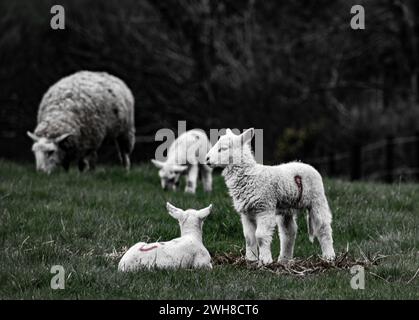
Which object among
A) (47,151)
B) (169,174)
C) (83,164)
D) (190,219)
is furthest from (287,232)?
(83,164)

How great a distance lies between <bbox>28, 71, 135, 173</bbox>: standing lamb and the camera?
12.7 metres

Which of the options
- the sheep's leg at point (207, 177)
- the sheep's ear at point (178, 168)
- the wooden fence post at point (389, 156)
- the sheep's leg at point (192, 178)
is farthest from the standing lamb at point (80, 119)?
the wooden fence post at point (389, 156)

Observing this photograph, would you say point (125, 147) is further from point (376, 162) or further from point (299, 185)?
point (376, 162)

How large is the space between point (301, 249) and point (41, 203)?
327cm

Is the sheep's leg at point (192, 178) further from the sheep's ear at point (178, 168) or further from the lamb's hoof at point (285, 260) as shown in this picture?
the lamb's hoof at point (285, 260)

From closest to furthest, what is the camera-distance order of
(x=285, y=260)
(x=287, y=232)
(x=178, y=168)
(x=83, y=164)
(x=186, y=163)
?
(x=285, y=260), (x=287, y=232), (x=178, y=168), (x=186, y=163), (x=83, y=164)

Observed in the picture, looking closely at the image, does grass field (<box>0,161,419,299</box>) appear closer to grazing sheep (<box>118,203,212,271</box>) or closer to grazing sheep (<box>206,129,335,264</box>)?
grazing sheep (<box>118,203,212,271</box>)

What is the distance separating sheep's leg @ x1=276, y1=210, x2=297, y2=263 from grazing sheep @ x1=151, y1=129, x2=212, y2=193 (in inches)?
164

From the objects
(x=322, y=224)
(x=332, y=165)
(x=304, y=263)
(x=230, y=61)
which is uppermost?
(x=230, y=61)

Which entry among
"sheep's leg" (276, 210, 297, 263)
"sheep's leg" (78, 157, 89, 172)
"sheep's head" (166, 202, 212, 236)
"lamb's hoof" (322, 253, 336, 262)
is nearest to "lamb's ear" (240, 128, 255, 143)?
"sheep's head" (166, 202, 212, 236)

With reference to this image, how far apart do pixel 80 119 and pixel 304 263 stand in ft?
21.8

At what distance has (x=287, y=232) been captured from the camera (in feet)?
25.1
